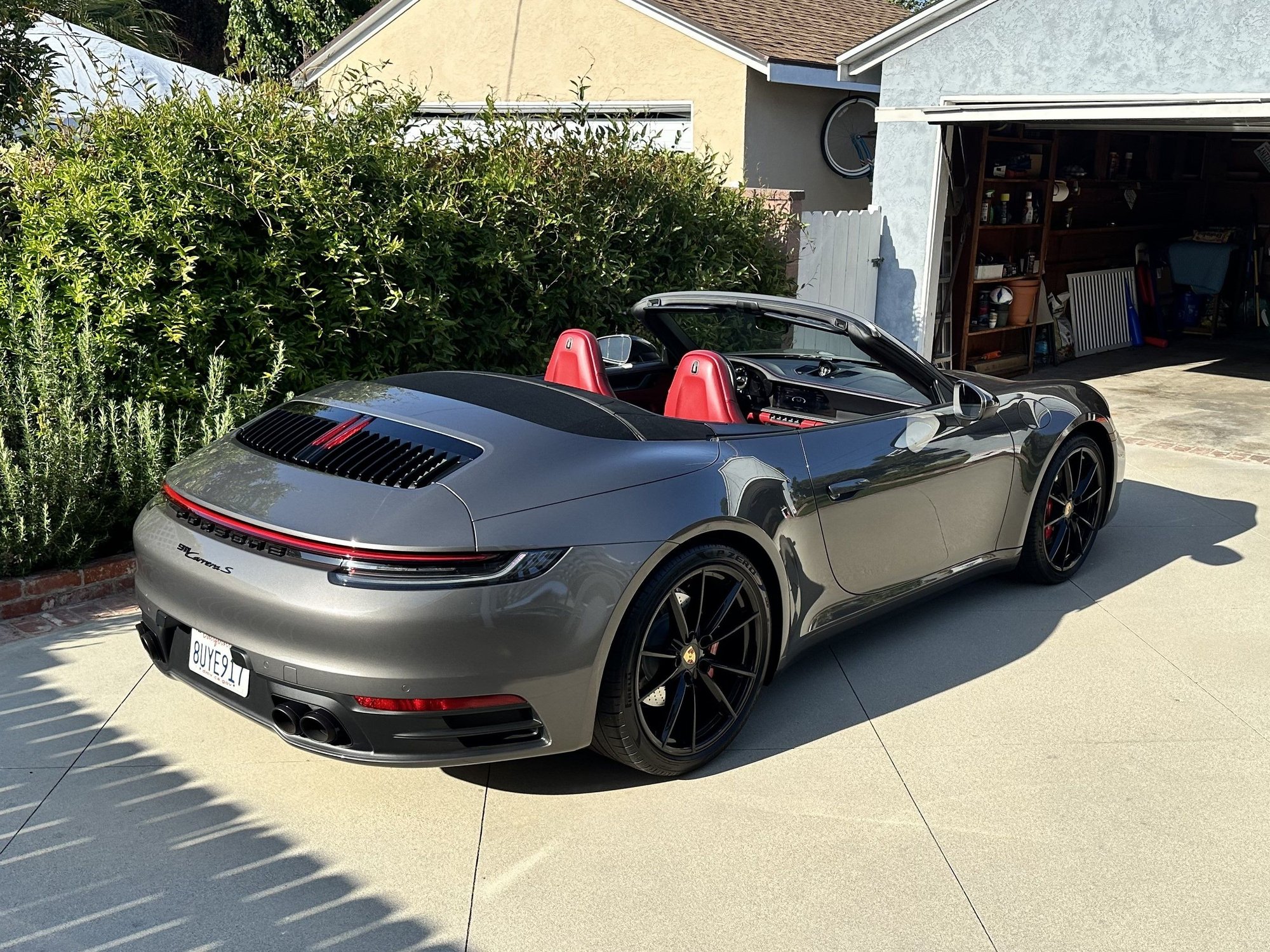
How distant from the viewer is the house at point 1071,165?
890cm

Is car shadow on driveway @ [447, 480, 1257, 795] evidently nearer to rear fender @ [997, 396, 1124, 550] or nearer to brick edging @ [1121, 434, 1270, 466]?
rear fender @ [997, 396, 1124, 550]

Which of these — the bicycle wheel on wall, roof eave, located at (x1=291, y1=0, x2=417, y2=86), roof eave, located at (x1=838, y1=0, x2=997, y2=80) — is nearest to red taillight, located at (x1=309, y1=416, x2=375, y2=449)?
roof eave, located at (x1=838, y1=0, x2=997, y2=80)

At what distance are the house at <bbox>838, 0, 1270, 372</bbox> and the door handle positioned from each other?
6.12 meters

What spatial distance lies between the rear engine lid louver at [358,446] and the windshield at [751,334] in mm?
1676

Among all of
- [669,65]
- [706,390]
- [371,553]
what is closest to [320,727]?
[371,553]

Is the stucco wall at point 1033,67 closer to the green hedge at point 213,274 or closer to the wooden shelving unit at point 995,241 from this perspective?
the wooden shelving unit at point 995,241

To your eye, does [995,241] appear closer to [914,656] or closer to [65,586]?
[914,656]

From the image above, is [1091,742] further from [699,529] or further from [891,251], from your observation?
[891,251]

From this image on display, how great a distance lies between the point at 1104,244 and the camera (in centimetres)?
1448

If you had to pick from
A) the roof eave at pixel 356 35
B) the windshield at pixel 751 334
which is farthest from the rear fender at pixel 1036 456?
the roof eave at pixel 356 35

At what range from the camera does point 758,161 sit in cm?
1262

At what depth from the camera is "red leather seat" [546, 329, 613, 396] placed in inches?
179

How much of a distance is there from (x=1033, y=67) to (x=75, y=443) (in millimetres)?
7899

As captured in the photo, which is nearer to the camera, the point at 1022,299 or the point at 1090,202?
the point at 1022,299
